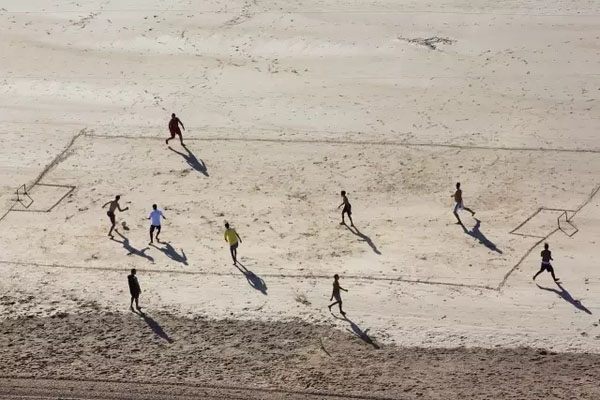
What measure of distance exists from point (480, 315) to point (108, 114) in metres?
17.6

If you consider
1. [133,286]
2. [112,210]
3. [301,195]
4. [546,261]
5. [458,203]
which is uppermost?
[458,203]

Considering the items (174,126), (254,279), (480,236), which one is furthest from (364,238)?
(174,126)

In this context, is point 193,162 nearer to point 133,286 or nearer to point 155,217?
point 155,217

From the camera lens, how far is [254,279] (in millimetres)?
31312

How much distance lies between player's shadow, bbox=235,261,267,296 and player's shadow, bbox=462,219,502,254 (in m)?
6.43

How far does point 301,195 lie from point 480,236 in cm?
603

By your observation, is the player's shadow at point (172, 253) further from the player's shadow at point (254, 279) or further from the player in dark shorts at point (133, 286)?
the player in dark shorts at point (133, 286)

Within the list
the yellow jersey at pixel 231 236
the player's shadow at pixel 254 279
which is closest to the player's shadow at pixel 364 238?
the player's shadow at pixel 254 279

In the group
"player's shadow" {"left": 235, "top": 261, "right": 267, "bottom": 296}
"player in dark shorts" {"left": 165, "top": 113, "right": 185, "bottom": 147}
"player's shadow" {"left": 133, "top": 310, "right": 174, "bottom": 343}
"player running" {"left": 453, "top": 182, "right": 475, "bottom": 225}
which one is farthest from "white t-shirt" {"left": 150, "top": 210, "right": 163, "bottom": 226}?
"player running" {"left": 453, "top": 182, "right": 475, "bottom": 225}

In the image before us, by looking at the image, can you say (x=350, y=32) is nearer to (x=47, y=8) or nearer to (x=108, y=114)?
(x=108, y=114)

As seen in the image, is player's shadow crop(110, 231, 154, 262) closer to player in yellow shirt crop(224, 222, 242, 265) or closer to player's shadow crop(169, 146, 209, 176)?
player in yellow shirt crop(224, 222, 242, 265)

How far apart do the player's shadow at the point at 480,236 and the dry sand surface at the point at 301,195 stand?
0.11m

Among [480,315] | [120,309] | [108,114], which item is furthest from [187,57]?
[480,315]

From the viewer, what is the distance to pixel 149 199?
3566 cm
